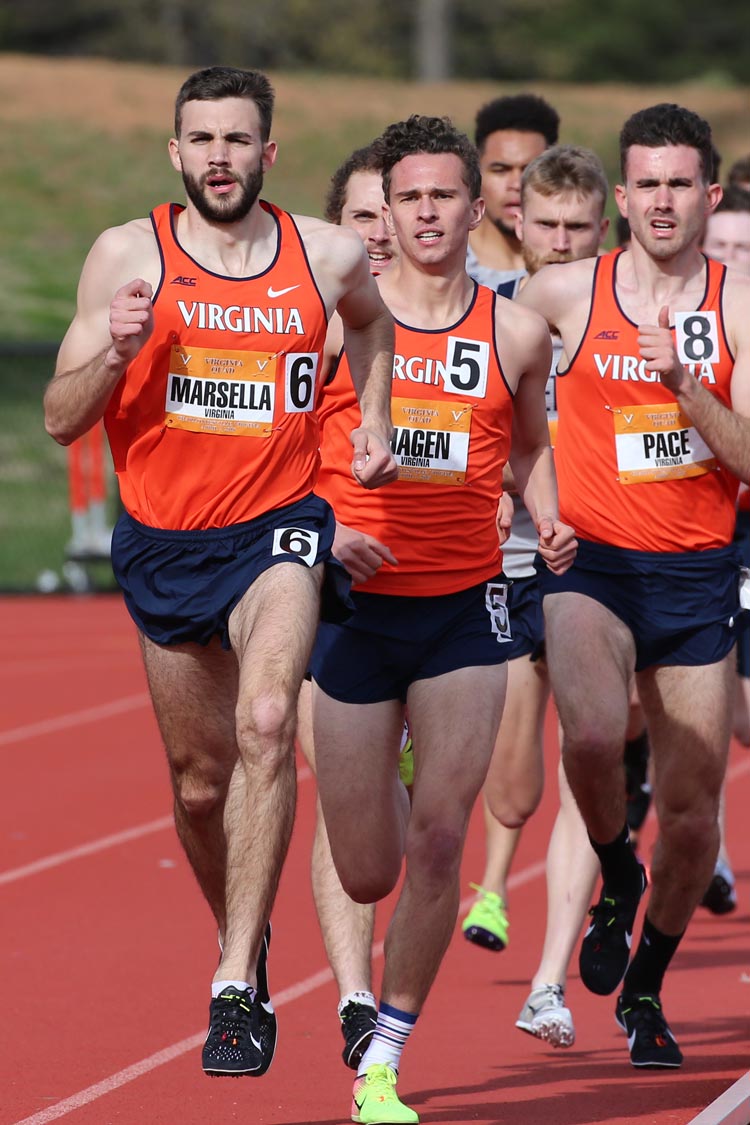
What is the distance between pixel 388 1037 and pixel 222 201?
2124 millimetres

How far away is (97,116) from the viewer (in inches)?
1511

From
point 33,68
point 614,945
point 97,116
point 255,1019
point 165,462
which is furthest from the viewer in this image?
point 33,68

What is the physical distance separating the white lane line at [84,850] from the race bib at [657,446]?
3.23m

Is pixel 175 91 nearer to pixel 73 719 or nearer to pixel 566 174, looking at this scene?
pixel 73 719

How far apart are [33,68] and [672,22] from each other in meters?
15.9

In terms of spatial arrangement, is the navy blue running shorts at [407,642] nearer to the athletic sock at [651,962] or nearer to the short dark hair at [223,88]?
the athletic sock at [651,962]

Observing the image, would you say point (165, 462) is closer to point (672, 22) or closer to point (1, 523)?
point (1, 523)

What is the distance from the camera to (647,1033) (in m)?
5.75

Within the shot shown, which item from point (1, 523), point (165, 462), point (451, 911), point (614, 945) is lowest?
point (1, 523)

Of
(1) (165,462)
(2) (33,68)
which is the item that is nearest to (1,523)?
(1) (165,462)

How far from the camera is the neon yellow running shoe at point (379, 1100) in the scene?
482 cm

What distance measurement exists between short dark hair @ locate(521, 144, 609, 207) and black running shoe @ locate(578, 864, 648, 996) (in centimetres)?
226

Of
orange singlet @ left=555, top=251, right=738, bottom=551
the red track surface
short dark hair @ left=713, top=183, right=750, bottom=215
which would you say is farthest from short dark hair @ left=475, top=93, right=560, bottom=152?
the red track surface

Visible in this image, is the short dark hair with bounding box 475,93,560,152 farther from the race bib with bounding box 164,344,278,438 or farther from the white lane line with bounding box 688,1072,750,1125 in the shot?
the white lane line with bounding box 688,1072,750,1125
